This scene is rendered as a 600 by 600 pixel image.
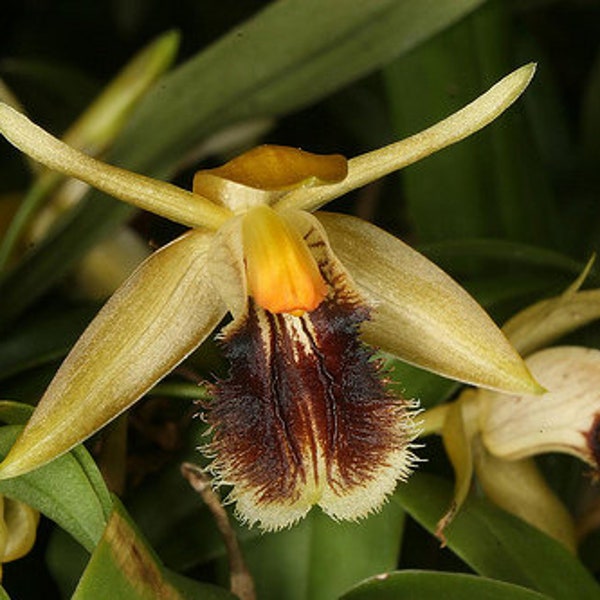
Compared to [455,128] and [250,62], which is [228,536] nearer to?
[455,128]

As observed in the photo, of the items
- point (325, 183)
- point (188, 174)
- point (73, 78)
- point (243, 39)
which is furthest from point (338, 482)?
point (73, 78)

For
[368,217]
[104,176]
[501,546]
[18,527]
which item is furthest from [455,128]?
[368,217]

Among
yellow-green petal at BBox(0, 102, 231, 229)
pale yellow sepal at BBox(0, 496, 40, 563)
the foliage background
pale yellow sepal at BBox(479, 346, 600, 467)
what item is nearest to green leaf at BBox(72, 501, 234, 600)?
the foliage background

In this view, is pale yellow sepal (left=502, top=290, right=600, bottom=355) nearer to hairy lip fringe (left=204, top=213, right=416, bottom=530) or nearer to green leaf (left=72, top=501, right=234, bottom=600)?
hairy lip fringe (left=204, top=213, right=416, bottom=530)

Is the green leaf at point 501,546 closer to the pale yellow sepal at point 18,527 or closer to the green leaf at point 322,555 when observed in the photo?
the green leaf at point 322,555

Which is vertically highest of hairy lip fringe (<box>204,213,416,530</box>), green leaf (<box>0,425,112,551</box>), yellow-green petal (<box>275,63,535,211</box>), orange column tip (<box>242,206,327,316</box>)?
yellow-green petal (<box>275,63,535,211</box>)

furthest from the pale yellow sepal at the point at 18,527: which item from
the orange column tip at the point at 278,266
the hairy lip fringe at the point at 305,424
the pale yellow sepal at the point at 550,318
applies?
the pale yellow sepal at the point at 550,318
